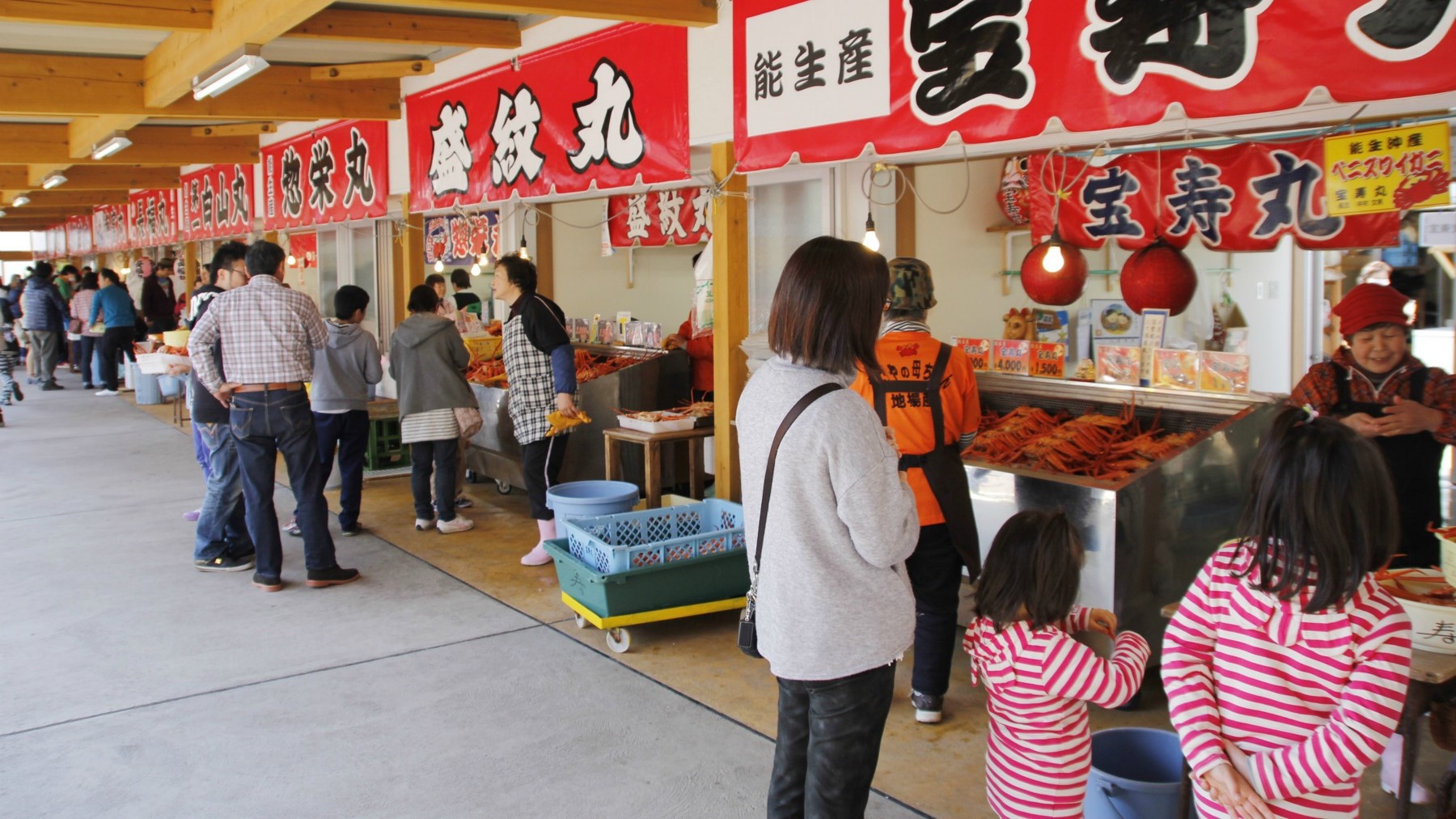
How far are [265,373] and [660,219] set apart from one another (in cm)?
593

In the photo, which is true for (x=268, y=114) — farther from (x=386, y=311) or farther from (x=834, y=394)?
(x=834, y=394)

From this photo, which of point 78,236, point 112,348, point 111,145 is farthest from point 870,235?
point 78,236

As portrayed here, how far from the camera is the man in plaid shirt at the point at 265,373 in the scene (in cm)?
590

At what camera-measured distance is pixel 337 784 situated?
12.8 ft

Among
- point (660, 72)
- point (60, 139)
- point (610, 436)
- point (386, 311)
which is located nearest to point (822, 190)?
point (660, 72)

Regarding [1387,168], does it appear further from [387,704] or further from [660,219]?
[660,219]

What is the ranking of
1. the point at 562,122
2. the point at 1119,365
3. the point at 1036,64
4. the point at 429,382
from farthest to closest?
the point at 562,122
the point at 429,382
the point at 1119,365
the point at 1036,64

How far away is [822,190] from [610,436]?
212 cm

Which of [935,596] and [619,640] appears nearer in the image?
[935,596]

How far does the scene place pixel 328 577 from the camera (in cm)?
638

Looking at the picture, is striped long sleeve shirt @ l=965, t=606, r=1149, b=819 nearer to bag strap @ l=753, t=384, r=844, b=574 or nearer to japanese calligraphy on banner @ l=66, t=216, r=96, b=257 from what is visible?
Result: bag strap @ l=753, t=384, r=844, b=574

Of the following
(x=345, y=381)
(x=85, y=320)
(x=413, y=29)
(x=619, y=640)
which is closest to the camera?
(x=619, y=640)

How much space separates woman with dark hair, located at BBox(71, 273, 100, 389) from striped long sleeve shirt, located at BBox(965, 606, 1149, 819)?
57.3 ft

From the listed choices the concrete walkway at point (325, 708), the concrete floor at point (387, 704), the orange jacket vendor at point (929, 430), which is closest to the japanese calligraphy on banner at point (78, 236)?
the concrete floor at point (387, 704)
